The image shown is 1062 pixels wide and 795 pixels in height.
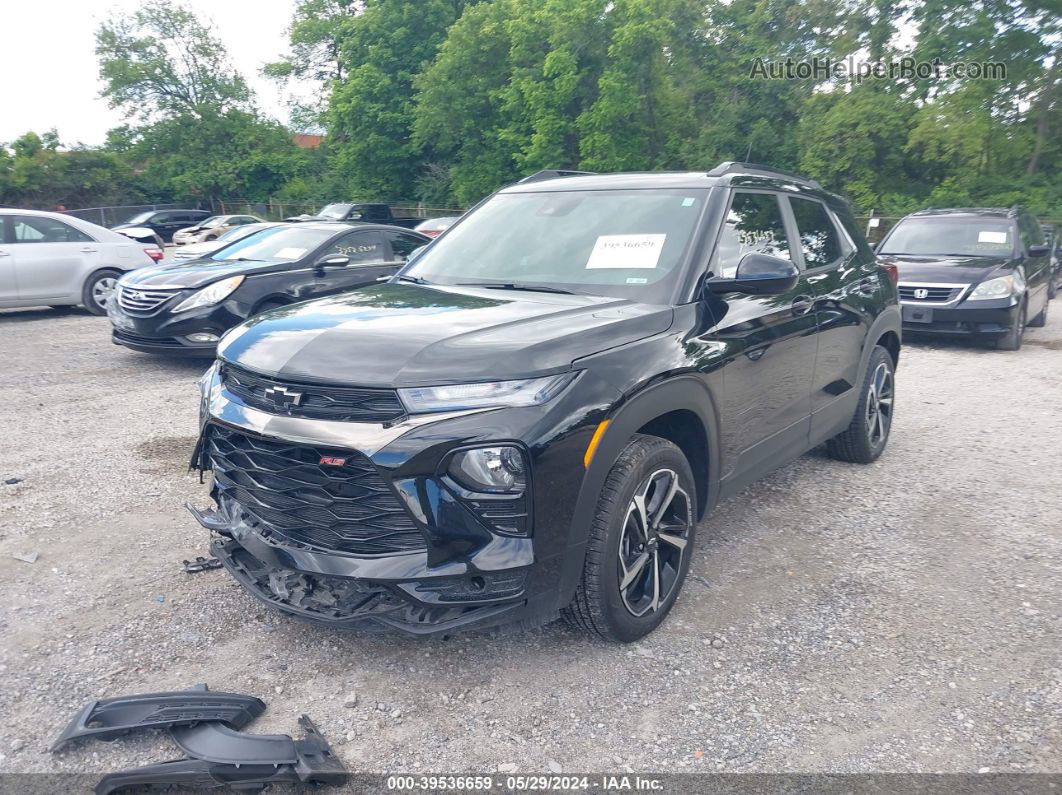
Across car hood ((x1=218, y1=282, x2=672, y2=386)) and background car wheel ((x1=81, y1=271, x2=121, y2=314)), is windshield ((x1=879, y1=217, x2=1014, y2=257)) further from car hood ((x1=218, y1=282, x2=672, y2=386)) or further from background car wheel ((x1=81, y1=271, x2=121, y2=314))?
background car wheel ((x1=81, y1=271, x2=121, y2=314))

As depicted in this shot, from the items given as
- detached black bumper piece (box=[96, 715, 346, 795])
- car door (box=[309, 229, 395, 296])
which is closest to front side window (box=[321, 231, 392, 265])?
car door (box=[309, 229, 395, 296])

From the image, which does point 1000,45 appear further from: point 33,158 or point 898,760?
point 33,158

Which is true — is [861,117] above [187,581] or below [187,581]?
above

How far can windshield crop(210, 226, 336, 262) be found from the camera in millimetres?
8562

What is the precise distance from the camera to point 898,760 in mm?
2643

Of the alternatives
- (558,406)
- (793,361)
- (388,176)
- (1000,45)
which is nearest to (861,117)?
(1000,45)

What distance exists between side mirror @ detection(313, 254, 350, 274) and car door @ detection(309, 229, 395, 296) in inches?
0.9

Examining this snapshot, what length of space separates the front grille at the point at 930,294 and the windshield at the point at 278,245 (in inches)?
271

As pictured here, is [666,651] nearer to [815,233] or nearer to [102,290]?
[815,233]

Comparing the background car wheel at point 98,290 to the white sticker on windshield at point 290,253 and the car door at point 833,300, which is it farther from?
the car door at point 833,300

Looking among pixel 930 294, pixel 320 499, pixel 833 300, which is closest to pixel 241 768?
pixel 320 499

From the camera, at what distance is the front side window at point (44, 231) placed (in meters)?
11.0

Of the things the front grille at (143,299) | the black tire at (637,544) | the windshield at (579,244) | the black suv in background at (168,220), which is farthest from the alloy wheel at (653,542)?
the black suv in background at (168,220)

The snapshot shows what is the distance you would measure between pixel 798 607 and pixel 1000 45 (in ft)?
94.9
